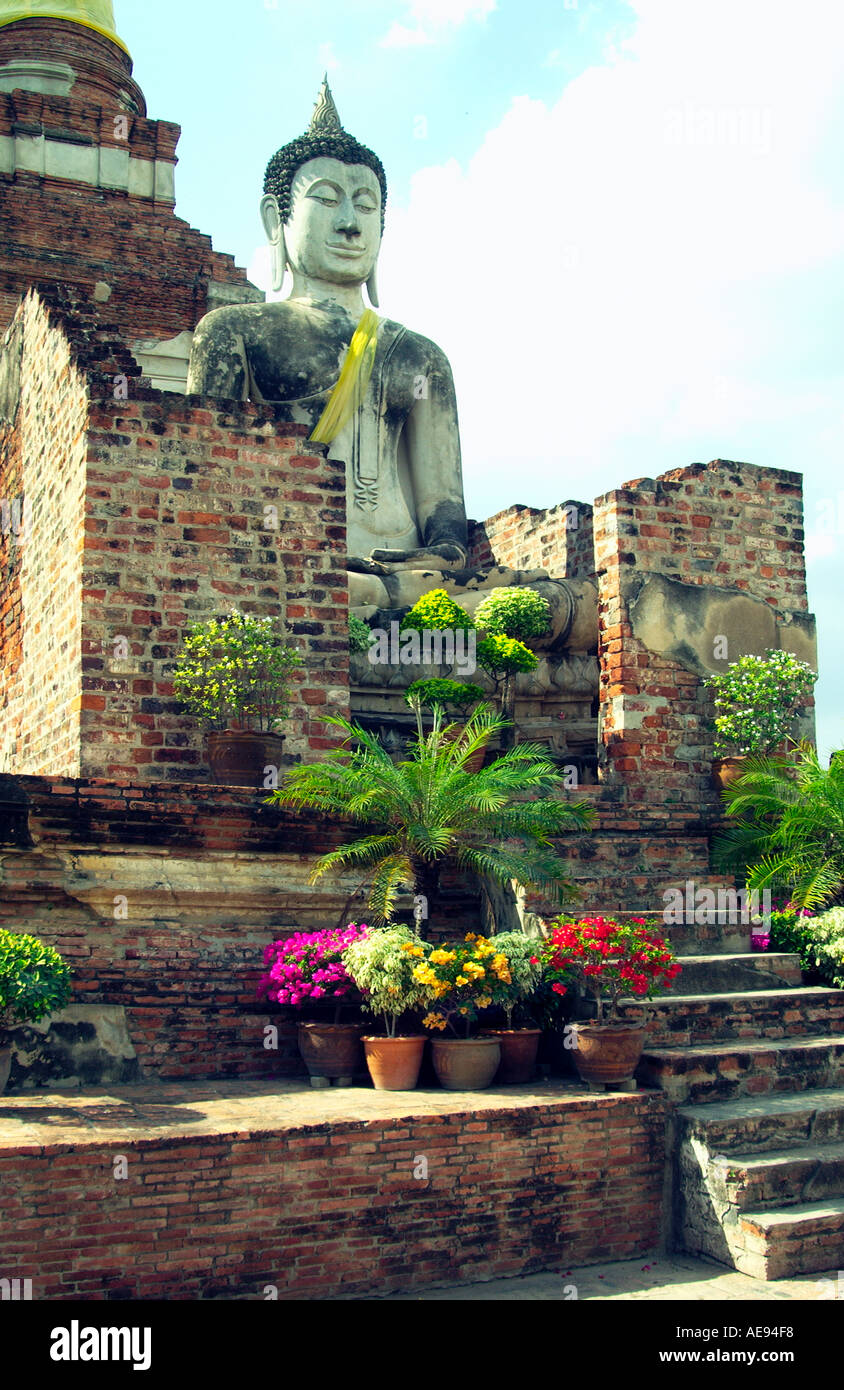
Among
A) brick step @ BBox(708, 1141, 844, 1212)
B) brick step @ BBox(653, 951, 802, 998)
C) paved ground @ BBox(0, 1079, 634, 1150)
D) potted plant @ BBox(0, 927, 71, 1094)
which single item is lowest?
brick step @ BBox(708, 1141, 844, 1212)

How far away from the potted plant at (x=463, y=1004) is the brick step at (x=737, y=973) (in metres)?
1.34

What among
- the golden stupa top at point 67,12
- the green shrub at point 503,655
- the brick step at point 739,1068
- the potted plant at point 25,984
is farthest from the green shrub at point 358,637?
the golden stupa top at point 67,12

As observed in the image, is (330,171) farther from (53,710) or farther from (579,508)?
(53,710)

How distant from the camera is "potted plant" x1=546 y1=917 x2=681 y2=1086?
22.2ft

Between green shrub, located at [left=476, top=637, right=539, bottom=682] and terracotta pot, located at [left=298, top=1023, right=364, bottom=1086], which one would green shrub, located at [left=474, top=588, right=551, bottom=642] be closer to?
green shrub, located at [left=476, top=637, right=539, bottom=682]

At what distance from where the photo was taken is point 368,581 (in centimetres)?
1074

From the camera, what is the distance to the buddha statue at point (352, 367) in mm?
11625

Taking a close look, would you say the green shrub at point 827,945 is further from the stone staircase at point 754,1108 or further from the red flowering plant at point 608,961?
the red flowering plant at point 608,961

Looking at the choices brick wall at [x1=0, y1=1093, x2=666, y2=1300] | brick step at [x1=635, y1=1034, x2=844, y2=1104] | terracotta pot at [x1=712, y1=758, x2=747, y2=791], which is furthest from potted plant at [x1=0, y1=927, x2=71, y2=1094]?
terracotta pot at [x1=712, y1=758, x2=747, y2=791]

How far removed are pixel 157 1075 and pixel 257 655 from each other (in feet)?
8.25

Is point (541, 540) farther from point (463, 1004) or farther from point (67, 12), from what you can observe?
point (67, 12)

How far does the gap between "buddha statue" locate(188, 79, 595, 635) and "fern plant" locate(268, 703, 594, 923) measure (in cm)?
349
